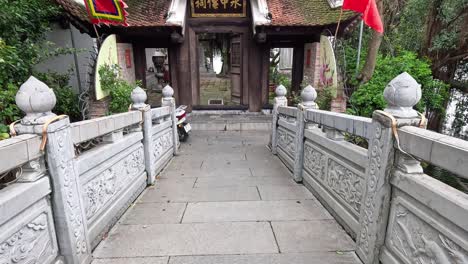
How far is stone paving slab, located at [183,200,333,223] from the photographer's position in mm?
3057

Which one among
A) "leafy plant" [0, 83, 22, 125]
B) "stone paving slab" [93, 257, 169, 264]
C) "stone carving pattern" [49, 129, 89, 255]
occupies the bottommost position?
"stone paving slab" [93, 257, 169, 264]

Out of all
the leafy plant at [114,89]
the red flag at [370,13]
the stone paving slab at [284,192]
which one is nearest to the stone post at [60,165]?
the stone paving slab at [284,192]

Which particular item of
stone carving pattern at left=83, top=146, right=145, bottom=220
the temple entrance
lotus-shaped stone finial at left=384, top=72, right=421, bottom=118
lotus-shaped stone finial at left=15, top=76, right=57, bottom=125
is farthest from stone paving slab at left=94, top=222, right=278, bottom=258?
the temple entrance

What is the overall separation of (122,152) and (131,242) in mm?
1044

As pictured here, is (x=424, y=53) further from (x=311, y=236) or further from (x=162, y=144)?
(x=311, y=236)

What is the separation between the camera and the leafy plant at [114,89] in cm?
679

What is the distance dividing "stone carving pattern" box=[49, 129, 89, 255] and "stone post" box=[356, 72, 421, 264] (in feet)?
7.61

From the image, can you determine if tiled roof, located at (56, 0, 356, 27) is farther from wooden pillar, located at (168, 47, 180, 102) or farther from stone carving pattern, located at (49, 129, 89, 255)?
stone carving pattern, located at (49, 129, 89, 255)

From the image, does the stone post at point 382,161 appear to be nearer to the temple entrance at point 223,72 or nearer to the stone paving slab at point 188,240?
the stone paving slab at point 188,240

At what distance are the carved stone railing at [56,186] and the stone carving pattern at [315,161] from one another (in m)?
2.38

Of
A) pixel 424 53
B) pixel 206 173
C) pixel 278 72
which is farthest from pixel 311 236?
pixel 278 72

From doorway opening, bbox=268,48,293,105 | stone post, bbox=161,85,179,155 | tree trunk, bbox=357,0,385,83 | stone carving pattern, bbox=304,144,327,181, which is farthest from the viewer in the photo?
doorway opening, bbox=268,48,293,105

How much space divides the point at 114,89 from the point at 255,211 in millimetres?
5258

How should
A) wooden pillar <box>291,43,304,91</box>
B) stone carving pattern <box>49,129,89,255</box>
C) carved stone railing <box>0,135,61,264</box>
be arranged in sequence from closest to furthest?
carved stone railing <box>0,135,61,264</box>
stone carving pattern <box>49,129,89,255</box>
wooden pillar <box>291,43,304,91</box>
